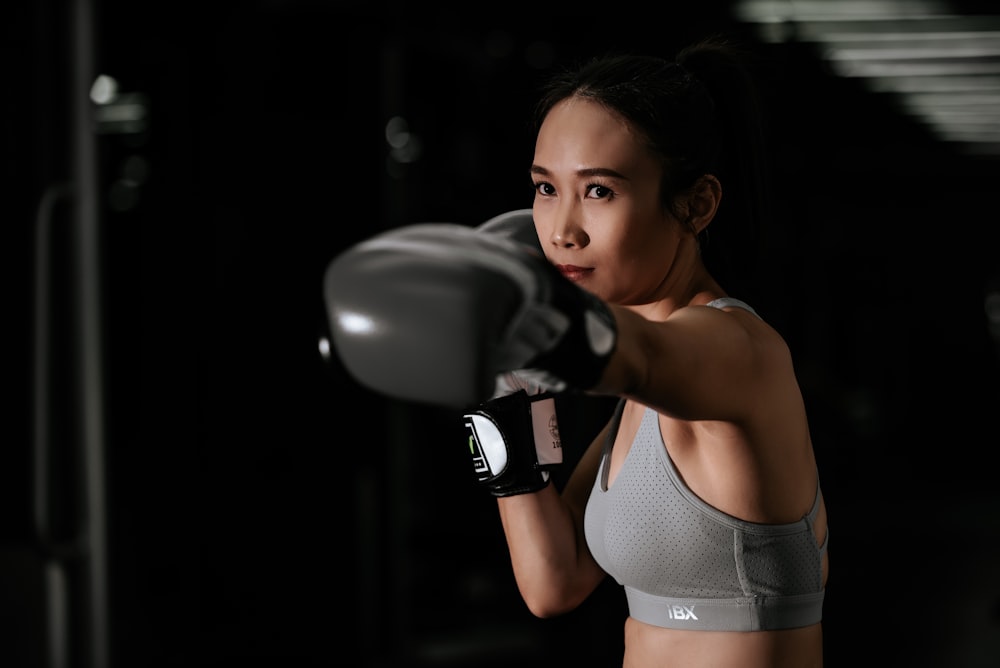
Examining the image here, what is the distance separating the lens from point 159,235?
9.02ft

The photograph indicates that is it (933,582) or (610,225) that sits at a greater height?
(610,225)

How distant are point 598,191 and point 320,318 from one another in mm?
1576

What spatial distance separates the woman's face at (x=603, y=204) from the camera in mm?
919

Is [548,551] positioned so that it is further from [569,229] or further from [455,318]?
[455,318]

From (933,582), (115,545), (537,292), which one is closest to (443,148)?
(115,545)

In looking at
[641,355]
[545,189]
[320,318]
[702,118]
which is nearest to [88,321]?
[320,318]

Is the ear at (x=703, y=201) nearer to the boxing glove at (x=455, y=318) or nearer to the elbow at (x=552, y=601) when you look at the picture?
the boxing glove at (x=455, y=318)

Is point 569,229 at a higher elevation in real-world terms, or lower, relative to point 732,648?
higher

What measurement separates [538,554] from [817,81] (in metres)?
1.64

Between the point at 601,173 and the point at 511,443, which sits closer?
the point at 601,173

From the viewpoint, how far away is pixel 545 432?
1.13m

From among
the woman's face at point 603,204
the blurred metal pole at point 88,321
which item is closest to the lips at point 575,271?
the woman's face at point 603,204

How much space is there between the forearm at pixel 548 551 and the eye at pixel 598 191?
34 centimetres

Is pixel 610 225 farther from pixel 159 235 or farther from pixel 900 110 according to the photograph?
pixel 159 235
